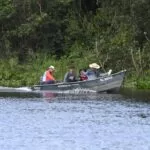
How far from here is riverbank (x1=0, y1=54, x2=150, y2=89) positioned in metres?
42.6

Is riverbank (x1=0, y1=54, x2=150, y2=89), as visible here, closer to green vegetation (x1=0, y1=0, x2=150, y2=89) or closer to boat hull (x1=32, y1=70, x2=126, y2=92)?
green vegetation (x1=0, y1=0, x2=150, y2=89)

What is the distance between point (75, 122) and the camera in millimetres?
23750

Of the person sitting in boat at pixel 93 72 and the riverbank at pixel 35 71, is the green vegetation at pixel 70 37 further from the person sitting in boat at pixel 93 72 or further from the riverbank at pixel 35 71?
the person sitting in boat at pixel 93 72

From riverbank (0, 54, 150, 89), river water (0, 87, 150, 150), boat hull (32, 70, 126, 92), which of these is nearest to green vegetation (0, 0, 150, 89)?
Result: riverbank (0, 54, 150, 89)

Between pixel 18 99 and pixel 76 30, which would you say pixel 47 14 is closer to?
pixel 76 30

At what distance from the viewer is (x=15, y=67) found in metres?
47.0

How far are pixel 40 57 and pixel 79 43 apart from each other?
2.84 m

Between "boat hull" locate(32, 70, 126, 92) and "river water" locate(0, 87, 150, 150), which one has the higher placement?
"boat hull" locate(32, 70, 126, 92)

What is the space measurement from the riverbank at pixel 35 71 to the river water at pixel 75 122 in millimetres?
7204

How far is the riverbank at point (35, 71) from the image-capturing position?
140 ft

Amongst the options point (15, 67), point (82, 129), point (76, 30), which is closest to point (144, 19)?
point (76, 30)

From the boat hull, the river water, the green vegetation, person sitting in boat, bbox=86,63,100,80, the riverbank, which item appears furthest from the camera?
the green vegetation

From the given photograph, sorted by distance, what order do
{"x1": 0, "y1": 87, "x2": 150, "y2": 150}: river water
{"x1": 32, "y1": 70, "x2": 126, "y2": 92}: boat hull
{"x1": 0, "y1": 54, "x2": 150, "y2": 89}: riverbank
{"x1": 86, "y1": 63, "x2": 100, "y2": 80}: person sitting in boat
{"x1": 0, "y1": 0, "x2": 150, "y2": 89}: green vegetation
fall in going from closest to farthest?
{"x1": 0, "y1": 87, "x2": 150, "y2": 150}: river water → {"x1": 32, "y1": 70, "x2": 126, "y2": 92}: boat hull → {"x1": 86, "y1": 63, "x2": 100, "y2": 80}: person sitting in boat → {"x1": 0, "y1": 54, "x2": 150, "y2": 89}: riverbank → {"x1": 0, "y1": 0, "x2": 150, "y2": 89}: green vegetation

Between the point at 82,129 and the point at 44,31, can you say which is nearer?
the point at 82,129
